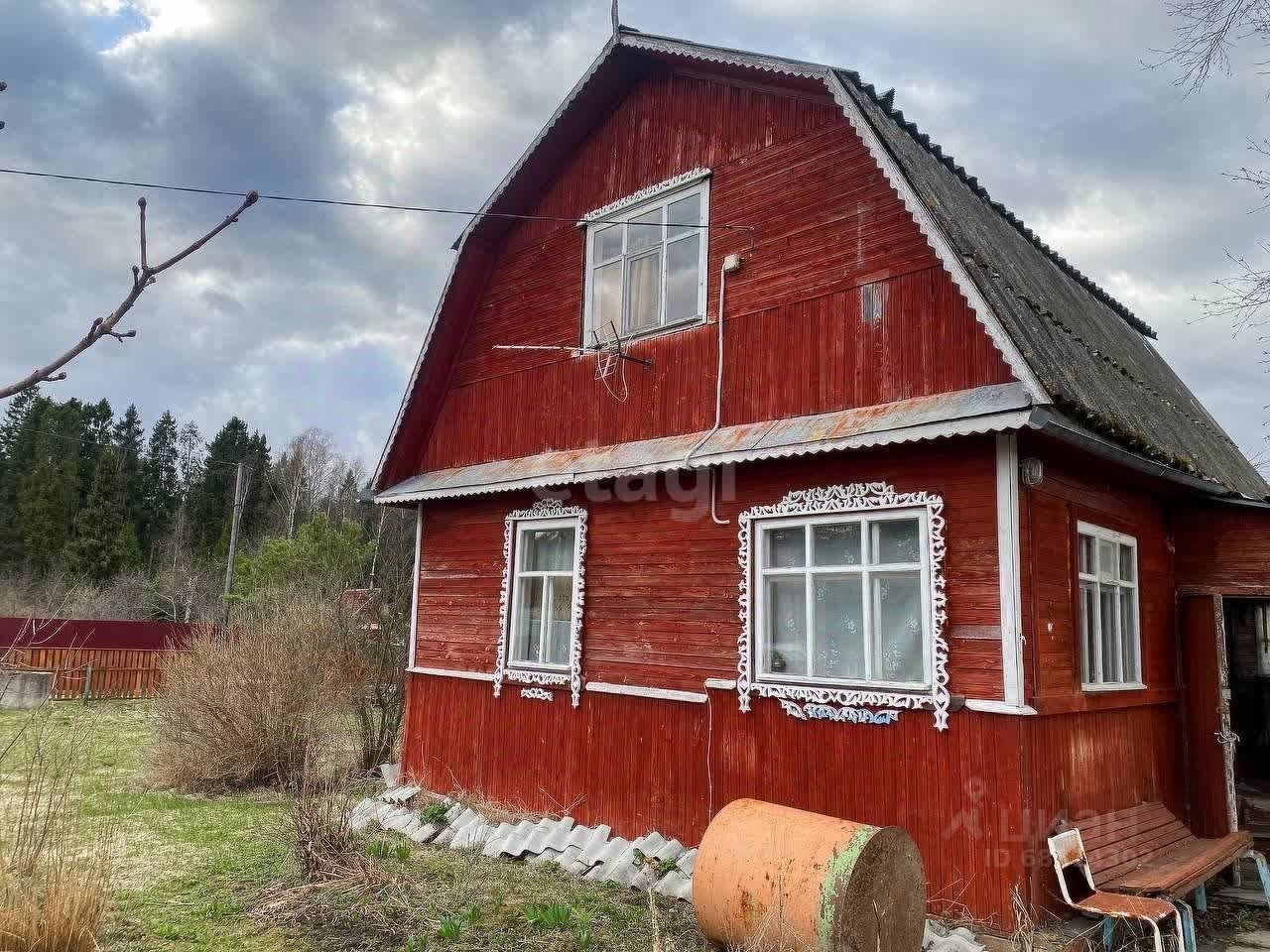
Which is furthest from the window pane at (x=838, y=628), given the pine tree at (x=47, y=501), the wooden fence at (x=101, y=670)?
the pine tree at (x=47, y=501)

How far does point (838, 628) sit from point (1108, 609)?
7.80 ft

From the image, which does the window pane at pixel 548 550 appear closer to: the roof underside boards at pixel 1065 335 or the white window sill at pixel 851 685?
the white window sill at pixel 851 685

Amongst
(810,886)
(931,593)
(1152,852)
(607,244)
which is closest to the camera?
(810,886)

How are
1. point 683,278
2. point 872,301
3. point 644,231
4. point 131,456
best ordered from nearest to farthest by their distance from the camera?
1. point 872,301
2. point 683,278
3. point 644,231
4. point 131,456

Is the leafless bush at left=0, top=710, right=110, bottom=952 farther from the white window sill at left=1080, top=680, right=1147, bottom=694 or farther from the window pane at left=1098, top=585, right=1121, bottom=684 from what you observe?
the window pane at left=1098, top=585, right=1121, bottom=684

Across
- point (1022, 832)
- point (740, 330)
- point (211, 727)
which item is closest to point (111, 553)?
point (211, 727)

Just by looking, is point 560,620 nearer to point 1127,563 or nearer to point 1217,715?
point 1127,563

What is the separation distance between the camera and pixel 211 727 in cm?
1091

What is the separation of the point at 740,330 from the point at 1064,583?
3.29 m

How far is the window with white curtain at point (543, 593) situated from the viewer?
29.3 ft

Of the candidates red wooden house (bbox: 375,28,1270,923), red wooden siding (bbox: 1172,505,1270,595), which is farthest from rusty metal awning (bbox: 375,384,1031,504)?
red wooden siding (bbox: 1172,505,1270,595)

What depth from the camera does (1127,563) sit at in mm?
7691

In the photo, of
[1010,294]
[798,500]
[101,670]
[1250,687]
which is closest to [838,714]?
[798,500]

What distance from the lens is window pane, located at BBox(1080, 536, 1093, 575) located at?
6.88 m
